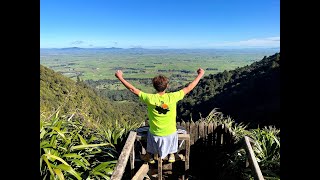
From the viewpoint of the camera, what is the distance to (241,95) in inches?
1617

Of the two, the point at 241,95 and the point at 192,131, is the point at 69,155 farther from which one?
the point at 241,95

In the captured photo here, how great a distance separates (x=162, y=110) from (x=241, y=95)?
1516 inches

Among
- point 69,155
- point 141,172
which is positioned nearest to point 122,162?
point 141,172

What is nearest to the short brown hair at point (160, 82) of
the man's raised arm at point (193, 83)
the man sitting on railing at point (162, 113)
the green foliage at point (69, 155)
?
the man sitting on railing at point (162, 113)

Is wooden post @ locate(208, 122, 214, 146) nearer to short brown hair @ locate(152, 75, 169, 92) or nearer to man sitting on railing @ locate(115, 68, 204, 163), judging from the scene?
man sitting on railing @ locate(115, 68, 204, 163)

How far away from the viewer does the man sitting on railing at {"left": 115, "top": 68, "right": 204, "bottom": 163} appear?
381 centimetres

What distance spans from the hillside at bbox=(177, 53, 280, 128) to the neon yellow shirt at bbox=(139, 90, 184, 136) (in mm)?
28823

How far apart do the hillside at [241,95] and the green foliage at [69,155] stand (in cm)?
2827

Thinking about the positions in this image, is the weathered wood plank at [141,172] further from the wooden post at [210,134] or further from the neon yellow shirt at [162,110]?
the wooden post at [210,134]
